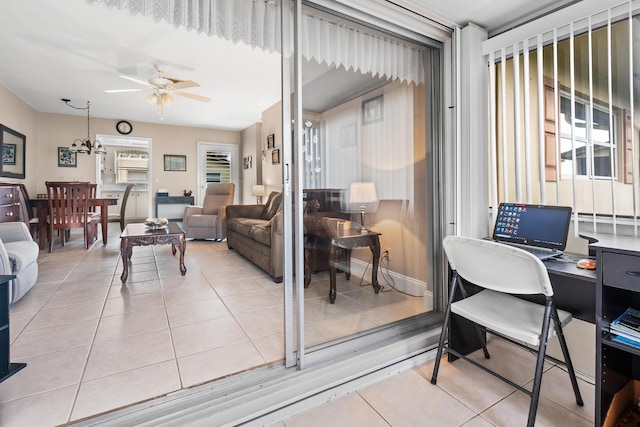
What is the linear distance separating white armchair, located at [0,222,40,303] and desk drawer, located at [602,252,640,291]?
3405mm

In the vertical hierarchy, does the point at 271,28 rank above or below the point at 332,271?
above

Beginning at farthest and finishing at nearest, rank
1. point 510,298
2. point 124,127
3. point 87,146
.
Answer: point 124,127, point 87,146, point 510,298

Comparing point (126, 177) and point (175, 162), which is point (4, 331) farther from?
point (126, 177)

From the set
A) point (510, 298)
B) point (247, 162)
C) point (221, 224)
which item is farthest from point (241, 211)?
point (510, 298)

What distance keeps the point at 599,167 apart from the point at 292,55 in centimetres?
174

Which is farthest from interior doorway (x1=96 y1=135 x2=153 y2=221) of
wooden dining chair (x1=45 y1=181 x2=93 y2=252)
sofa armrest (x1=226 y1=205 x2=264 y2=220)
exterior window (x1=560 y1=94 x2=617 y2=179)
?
exterior window (x1=560 y1=94 x2=617 y2=179)

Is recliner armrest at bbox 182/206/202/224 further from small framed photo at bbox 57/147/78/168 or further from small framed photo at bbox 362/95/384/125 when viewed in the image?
small framed photo at bbox 362/95/384/125

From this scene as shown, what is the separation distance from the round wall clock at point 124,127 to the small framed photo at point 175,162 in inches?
34.6

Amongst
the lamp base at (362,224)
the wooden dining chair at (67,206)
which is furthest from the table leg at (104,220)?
the lamp base at (362,224)

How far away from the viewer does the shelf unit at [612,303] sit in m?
1.17

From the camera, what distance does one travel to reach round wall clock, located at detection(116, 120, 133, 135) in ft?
22.7

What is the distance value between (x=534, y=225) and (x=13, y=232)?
4.29 m

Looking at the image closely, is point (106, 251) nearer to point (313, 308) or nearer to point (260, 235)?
point (260, 235)

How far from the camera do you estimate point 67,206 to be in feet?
15.3
